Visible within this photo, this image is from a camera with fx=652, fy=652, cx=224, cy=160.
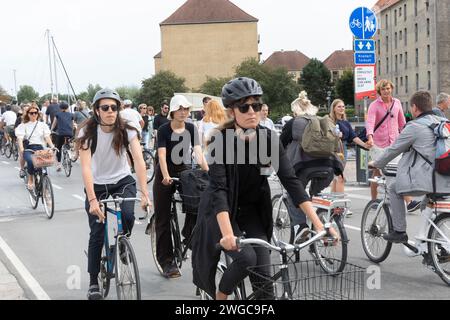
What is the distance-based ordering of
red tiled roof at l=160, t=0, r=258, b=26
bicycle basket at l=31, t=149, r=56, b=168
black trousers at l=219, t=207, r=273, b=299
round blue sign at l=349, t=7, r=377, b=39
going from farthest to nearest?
red tiled roof at l=160, t=0, r=258, b=26
round blue sign at l=349, t=7, r=377, b=39
bicycle basket at l=31, t=149, r=56, b=168
black trousers at l=219, t=207, r=273, b=299

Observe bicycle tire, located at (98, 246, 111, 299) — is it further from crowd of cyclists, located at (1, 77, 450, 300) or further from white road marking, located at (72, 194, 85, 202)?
white road marking, located at (72, 194, 85, 202)

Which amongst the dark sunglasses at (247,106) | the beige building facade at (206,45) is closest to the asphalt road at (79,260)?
the dark sunglasses at (247,106)

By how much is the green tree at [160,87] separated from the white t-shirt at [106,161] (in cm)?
10038

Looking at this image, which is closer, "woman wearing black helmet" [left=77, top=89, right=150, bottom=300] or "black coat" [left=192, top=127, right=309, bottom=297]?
"black coat" [left=192, top=127, right=309, bottom=297]

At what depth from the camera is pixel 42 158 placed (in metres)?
11.3

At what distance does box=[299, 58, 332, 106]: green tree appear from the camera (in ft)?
401

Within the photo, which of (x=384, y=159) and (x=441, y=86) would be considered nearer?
(x=384, y=159)

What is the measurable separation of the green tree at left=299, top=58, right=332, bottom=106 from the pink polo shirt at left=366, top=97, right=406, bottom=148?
113483 mm

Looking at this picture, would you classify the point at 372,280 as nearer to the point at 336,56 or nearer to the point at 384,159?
the point at 384,159

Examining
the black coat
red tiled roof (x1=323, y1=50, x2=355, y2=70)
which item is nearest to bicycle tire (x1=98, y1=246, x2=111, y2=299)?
the black coat
